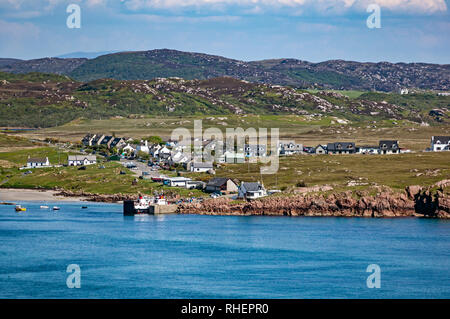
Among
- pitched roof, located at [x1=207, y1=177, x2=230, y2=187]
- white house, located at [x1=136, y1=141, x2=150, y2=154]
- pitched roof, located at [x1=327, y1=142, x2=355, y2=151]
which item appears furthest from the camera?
white house, located at [x1=136, y1=141, x2=150, y2=154]

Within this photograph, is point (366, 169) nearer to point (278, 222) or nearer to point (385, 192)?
point (385, 192)

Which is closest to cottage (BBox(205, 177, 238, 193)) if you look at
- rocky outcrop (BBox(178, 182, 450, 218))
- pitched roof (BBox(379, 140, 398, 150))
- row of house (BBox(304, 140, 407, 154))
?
rocky outcrop (BBox(178, 182, 450, 218))

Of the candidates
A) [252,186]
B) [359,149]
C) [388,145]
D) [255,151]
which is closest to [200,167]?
[255,151]

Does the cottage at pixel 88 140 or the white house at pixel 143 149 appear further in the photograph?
the cottage at pixel 88 140

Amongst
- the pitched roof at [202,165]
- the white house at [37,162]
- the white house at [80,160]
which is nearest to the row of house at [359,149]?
the pitched roof at [202,165]

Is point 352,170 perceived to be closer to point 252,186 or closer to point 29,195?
point 252,186

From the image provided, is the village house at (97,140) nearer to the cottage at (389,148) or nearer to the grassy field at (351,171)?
the grassy field at (351,171)

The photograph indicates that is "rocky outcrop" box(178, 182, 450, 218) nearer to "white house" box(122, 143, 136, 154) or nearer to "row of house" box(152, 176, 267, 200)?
"row of house" box(152, 176, 267, 200)
